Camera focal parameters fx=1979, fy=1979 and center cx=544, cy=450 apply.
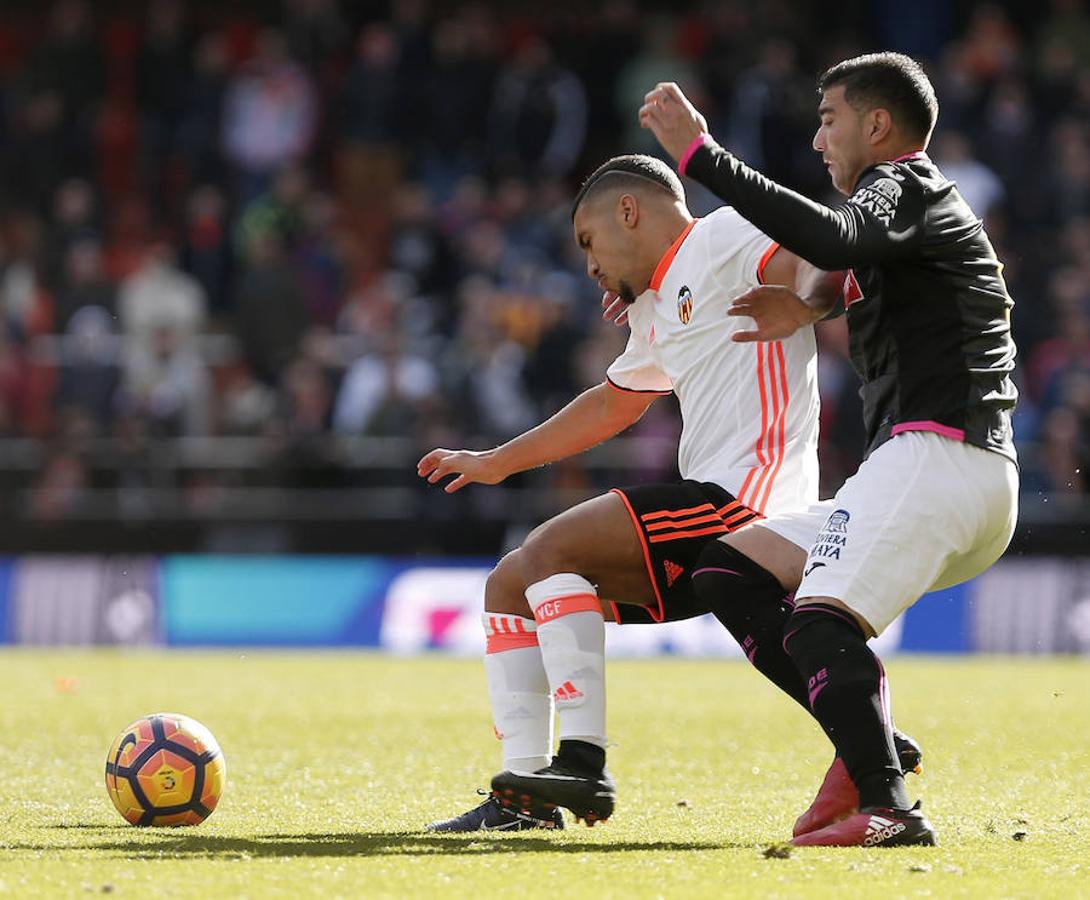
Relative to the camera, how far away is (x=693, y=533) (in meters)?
5.99

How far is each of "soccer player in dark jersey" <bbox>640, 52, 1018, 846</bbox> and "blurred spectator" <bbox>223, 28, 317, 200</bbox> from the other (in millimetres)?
16158

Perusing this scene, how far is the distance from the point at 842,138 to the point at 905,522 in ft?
3.77

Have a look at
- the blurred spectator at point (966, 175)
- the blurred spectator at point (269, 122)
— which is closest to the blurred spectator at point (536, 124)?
the blurred spectator at point (269, 122)

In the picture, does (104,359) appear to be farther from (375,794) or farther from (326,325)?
(375,794)

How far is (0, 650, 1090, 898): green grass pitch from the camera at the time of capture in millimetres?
4996

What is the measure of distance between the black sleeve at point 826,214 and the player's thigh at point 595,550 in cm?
114

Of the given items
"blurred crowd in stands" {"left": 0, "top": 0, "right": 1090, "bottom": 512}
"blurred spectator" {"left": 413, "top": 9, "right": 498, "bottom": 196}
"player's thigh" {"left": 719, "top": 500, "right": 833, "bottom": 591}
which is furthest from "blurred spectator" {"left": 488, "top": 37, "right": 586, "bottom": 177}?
"player's thigh" {"left": 719, "top": 500, "right": 833, "bottom": 591}

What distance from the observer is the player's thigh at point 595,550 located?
19.8 feet

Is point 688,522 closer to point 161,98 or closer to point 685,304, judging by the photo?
point 685,304

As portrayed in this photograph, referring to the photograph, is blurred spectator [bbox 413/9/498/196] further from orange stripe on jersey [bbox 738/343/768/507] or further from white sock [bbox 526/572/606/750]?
white sock [bbox 526/572/606/750]

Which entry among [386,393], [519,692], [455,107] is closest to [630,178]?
[519,692]

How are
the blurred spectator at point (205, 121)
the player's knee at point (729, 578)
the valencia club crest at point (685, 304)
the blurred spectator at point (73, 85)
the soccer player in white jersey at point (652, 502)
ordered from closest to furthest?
the player's knee at point (729, 578)
the soccer player in white jersey at point (652, 502)
the valencia club crest at point (685, 304)
the blurred spectator at point (205, 121)
the blurred spectator at point (73, 85)

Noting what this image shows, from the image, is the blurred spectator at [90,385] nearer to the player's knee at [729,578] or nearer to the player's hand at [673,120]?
the player's knee at [729,578]

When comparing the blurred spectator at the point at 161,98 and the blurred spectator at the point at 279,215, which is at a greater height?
the blurred spectator at the point at 161,98
